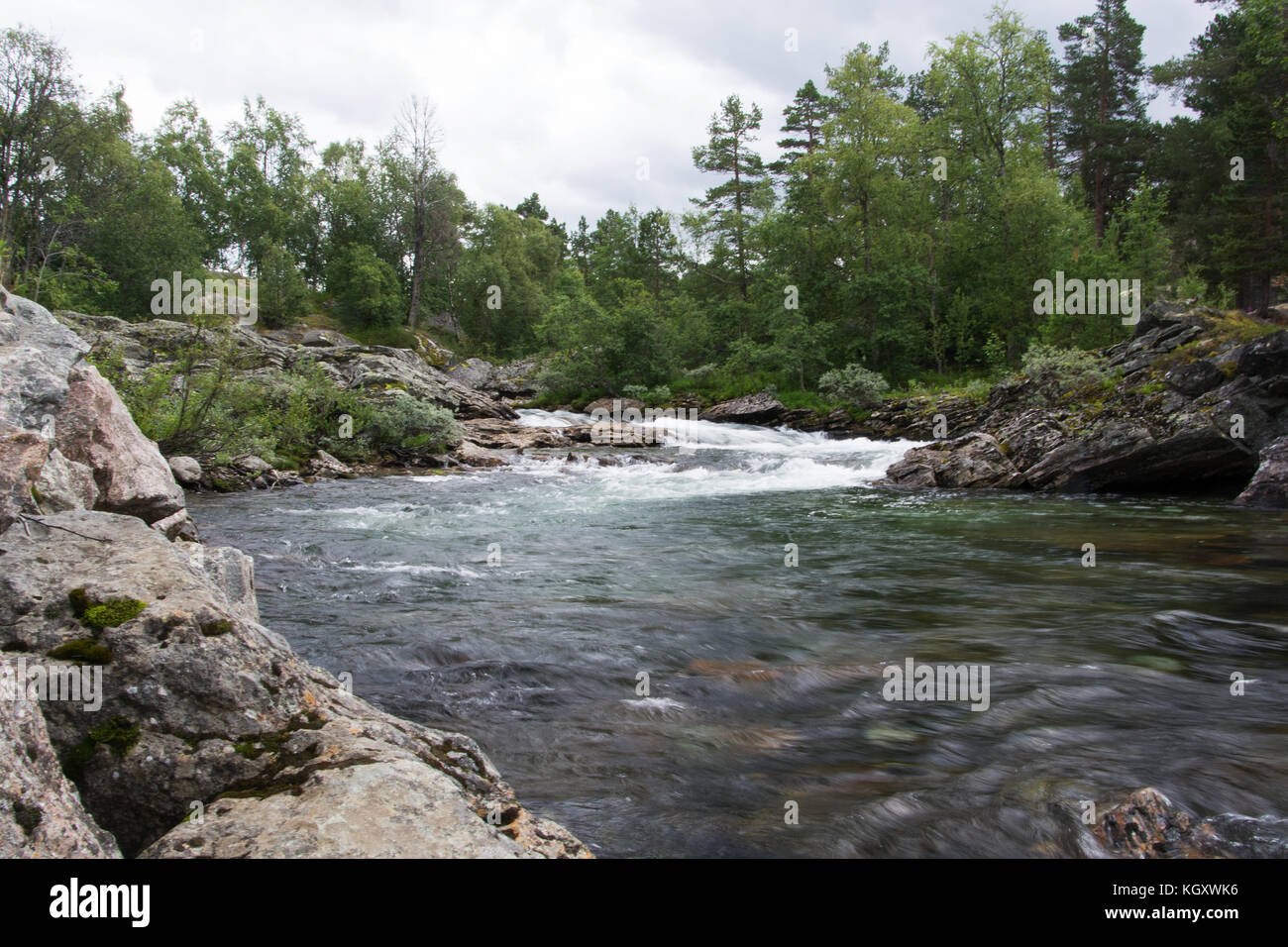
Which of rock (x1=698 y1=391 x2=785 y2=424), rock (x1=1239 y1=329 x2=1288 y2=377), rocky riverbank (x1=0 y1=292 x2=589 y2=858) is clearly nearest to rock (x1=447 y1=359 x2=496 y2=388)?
rock (x1=698 y1=391 x2=785 y2=424)

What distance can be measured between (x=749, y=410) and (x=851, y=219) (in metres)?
14.8

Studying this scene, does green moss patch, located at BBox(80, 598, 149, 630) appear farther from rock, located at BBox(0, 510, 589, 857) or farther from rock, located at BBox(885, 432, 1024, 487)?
rock, located at BBox(885, 432, 1024, 487)

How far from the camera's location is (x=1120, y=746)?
4652 mm

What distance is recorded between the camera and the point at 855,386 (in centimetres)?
3200

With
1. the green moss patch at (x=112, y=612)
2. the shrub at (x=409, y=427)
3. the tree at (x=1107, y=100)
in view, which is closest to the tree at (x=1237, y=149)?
the tree at (x=1107, y=100)

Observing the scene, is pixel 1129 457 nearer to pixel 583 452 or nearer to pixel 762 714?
pixel 762 714

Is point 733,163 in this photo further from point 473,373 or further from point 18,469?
point 18,469

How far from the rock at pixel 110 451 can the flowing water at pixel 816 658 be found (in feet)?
5.54

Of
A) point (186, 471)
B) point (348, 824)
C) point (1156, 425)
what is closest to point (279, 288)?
point (186, 471)

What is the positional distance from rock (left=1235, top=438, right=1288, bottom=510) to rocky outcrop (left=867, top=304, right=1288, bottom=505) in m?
0.03

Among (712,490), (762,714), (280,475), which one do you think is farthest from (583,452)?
(762,714)

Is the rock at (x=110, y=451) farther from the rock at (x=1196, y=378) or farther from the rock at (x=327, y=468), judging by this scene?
the rock at (x=1196, y=378)

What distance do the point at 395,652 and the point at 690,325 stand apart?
40.8 metres

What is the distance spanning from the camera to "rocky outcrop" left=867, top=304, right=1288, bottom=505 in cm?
1411
